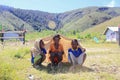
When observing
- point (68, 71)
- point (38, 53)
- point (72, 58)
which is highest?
point (38, 53)

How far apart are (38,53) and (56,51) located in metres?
0.72

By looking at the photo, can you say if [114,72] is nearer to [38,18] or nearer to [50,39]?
[50,39]

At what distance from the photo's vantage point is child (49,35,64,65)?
12234mm

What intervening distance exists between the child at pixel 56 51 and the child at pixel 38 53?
0.33 m

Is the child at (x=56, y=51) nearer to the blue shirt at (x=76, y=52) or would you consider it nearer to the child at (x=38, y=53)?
the child at (x=38, y=53)

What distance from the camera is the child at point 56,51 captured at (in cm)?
1223

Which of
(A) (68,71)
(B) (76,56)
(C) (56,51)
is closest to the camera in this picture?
(A) (68,71)

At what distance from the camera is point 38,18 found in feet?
640

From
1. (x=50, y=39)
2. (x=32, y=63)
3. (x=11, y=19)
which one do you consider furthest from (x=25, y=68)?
(x=11, y=19)

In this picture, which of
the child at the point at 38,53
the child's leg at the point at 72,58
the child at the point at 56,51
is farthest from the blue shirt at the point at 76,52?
the child at the point at 38,53

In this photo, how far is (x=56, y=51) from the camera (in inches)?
484

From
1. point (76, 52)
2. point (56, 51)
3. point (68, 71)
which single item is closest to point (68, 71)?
point (68, 71)

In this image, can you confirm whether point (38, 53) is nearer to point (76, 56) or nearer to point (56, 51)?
point (56, 51)

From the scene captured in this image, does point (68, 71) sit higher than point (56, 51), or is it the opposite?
point (56, 51)
